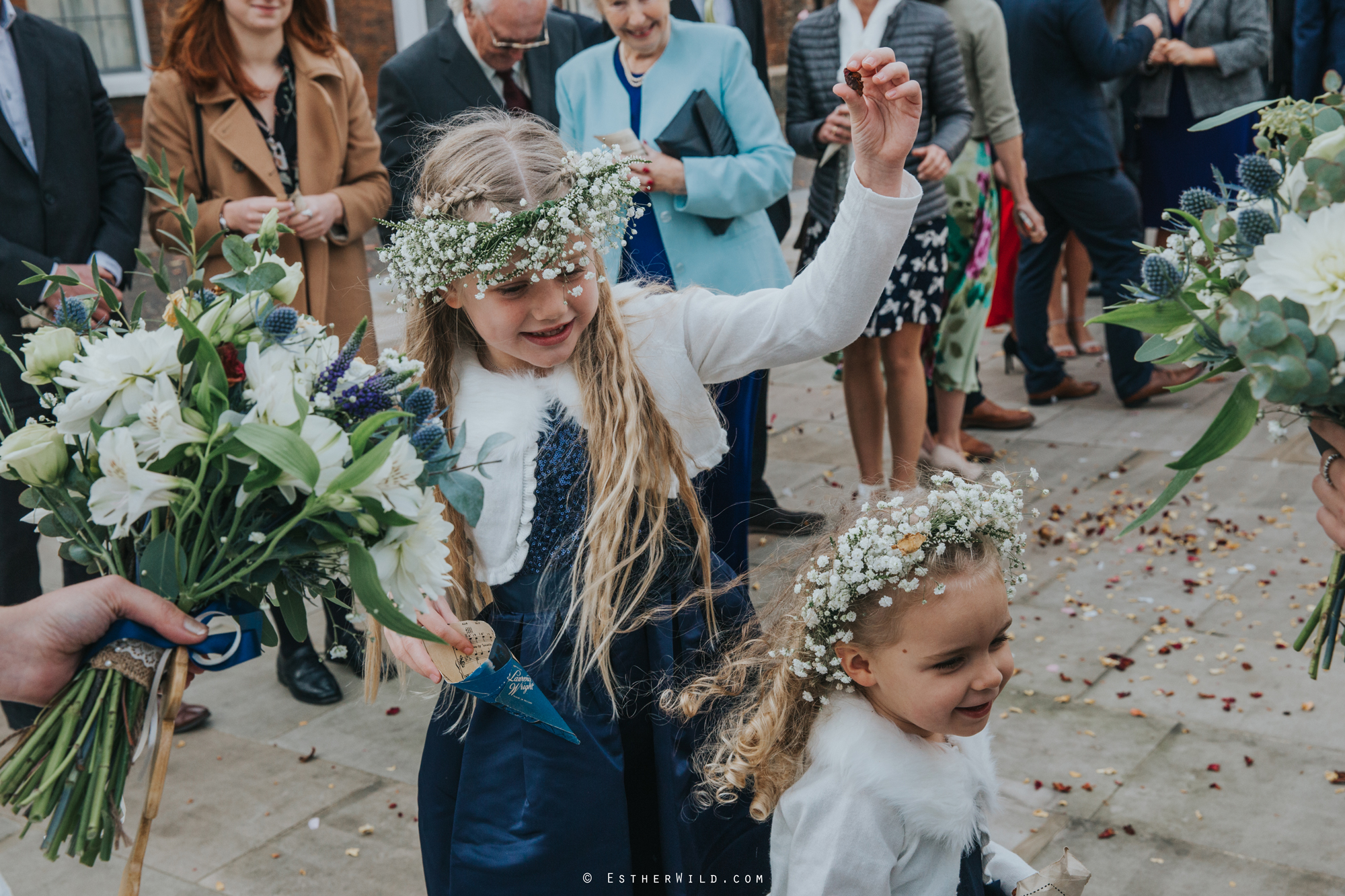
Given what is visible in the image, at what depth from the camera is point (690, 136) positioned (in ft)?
12.4

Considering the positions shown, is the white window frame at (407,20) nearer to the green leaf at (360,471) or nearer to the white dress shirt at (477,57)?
the white dress shirt at (477,57)

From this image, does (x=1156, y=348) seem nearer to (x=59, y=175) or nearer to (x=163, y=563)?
(x=163, y=563)

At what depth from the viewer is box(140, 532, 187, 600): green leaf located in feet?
5.07

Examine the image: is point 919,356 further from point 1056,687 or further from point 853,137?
point 853,137

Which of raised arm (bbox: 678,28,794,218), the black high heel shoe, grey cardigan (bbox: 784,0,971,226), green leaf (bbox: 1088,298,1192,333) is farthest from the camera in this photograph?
the black high heel shoe

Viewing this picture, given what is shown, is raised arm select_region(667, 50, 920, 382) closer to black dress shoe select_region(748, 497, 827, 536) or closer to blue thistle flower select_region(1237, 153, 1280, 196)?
blue thistle flower select_region(1237, 153, 1280, 196)

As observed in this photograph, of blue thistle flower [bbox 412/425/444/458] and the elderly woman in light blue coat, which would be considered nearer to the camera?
blue thistle flower [bbox 412/425/444/458]

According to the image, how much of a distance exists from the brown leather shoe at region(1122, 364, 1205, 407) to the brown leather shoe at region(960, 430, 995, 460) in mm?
1013

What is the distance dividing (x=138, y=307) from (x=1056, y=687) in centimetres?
277

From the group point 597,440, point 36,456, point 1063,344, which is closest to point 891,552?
point 597,440

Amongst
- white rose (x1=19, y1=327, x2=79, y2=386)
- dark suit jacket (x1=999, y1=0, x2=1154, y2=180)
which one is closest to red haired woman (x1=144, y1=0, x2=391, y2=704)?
white rose (x1=19, y1=327, x2=79, y2=386)

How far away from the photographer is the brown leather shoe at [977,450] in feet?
18.4

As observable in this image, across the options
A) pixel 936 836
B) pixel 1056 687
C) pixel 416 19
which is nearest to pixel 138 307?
pixel 936 836

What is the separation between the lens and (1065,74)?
5949 millimetres
